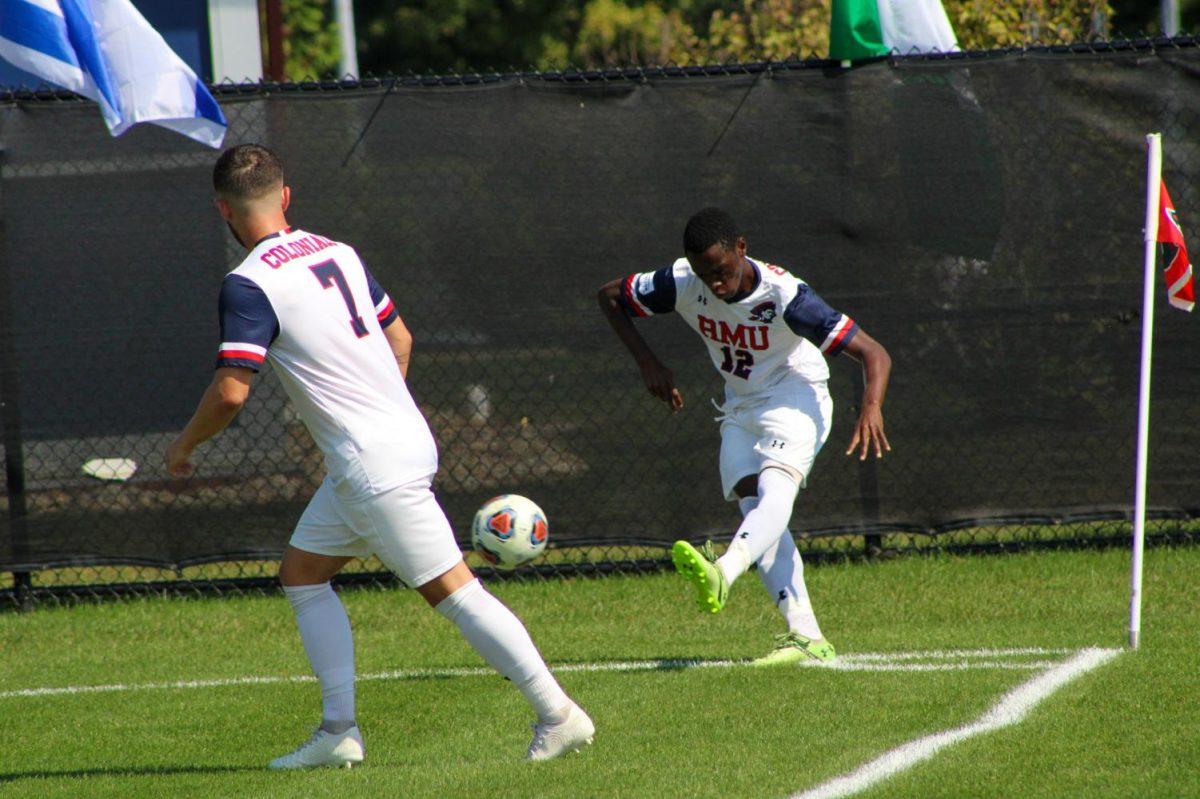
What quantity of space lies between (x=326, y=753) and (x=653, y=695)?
1.36 metres

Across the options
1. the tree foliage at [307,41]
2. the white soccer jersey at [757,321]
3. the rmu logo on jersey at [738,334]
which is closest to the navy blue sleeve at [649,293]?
the white soccer jersey at [757,321]

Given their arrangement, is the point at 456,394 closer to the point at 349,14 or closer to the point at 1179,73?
the point at 1179,73

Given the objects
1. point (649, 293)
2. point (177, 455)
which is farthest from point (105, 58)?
point (177, 455)

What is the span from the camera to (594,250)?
26.2 ft

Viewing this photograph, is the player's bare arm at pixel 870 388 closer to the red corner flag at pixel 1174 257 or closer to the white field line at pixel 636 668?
the white field line at pixel 636 668

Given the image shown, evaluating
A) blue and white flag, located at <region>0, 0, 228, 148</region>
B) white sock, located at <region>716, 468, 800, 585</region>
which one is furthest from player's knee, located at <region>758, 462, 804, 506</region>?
blue and white flag, located at <region>0, 0, 228, 148</region>

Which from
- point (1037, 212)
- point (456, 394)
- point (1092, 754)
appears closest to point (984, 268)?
point (1037, 212)

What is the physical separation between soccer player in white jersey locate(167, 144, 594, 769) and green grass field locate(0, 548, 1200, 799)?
47 cm

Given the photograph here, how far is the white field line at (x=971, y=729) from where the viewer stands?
4387mm

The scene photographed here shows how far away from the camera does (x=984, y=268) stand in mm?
7949

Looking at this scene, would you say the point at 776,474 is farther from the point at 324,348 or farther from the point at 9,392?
the point at 9,392

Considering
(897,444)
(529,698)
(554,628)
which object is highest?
(529,698)

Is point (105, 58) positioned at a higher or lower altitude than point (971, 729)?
higher

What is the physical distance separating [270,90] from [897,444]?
3.80m
